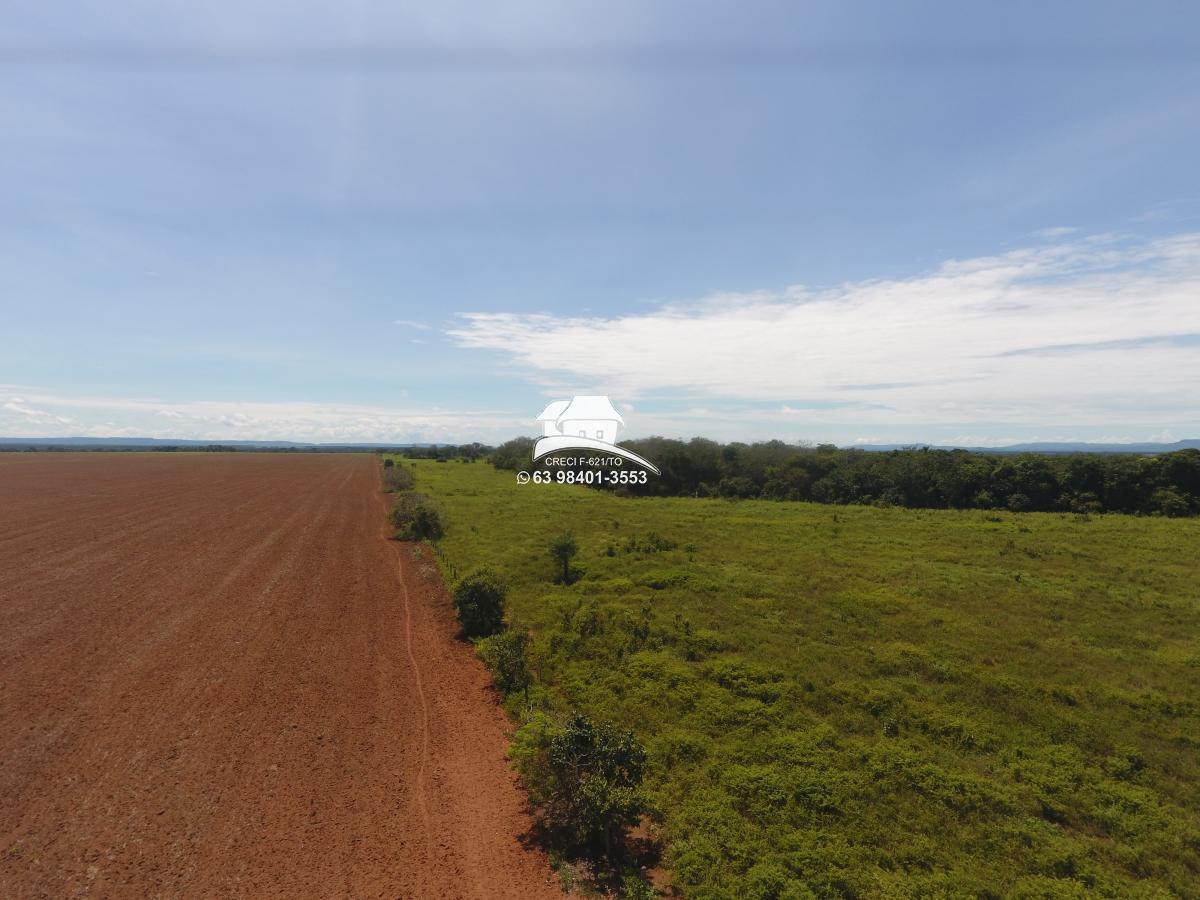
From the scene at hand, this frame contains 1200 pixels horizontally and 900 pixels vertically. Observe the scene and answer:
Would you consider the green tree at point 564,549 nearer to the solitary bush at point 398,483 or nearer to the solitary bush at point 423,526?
the solitary bush at point 423,526

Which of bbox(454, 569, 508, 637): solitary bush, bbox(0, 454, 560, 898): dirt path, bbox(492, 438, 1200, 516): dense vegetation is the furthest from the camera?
bbox(492, 438, 1200, 516): dense vegetation

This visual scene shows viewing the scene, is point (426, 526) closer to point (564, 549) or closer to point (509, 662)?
point (564, 549)

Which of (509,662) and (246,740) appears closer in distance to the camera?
(246,740)

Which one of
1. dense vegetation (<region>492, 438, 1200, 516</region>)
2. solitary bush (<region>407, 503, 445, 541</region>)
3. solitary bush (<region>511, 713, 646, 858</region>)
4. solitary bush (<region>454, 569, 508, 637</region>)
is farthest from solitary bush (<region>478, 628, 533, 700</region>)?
dense vegetation (<region>492, 438, 1200, 516</region>)

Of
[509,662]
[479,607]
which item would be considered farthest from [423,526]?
[509,662]

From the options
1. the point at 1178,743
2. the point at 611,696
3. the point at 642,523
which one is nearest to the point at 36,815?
the point at 611,696

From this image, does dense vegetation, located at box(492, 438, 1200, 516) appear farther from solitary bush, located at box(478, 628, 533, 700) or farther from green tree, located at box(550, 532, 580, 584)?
solitary bush, located at box(478, 628, 533, 700)

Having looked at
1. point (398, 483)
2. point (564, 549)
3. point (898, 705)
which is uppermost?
point (564, 549)
